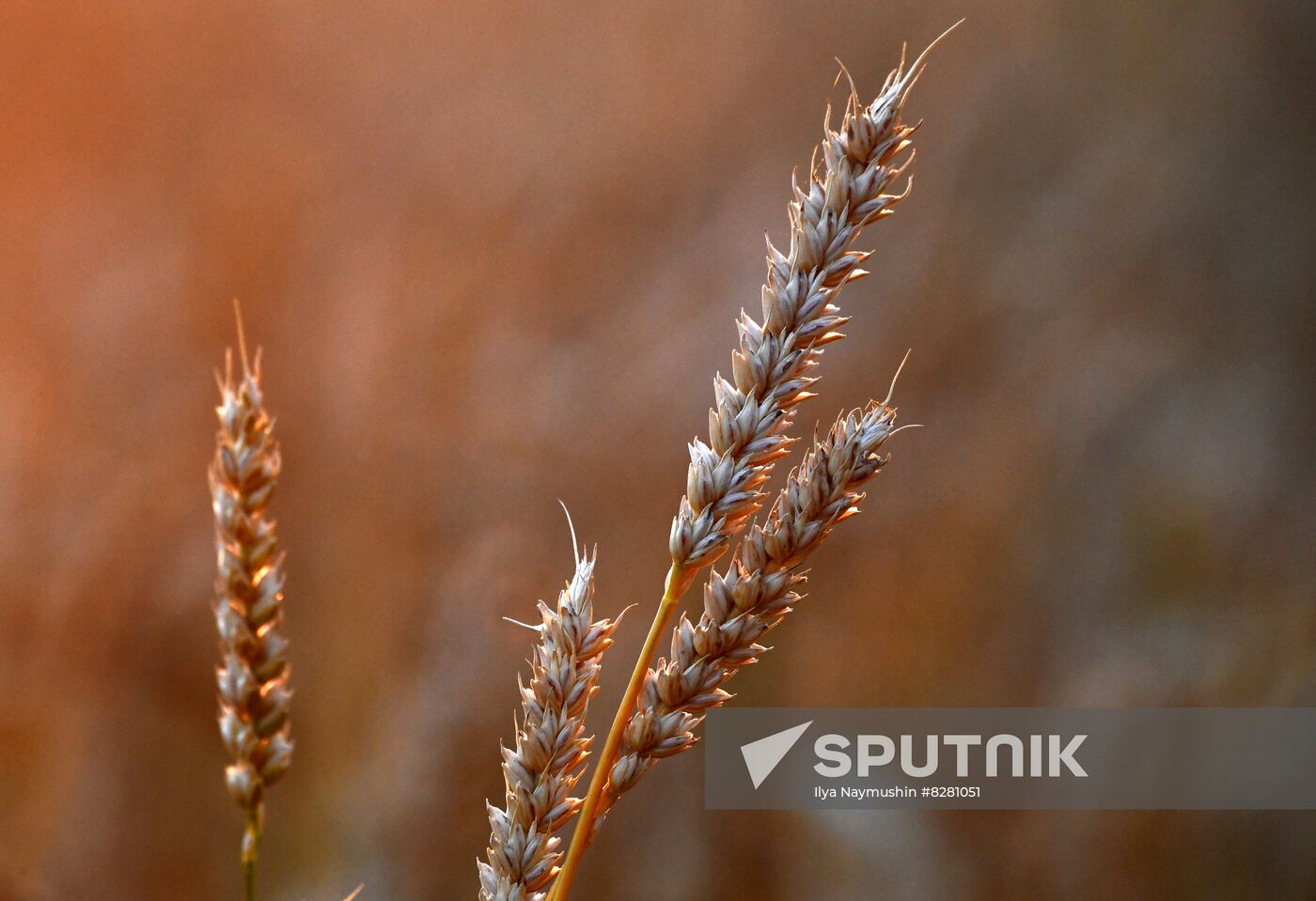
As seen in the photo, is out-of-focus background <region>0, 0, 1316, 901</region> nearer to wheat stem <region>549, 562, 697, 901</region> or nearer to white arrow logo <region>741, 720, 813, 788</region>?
white arrow logo <region>741, 720, 813, 788</region>

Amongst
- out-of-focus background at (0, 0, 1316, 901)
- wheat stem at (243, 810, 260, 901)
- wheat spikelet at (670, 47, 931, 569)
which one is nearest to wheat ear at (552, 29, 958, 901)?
wheat spikelet at (670, 47, 931, 569)

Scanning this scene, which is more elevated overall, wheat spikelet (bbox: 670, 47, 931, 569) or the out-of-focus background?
the out-of-focus background

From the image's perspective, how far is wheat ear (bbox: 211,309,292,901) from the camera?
313 millimetres

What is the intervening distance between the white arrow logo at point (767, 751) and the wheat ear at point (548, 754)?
27.8 inches

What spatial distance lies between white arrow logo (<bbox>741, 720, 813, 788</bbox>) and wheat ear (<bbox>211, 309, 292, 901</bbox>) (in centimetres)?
73

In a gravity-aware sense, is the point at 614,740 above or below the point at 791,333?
below

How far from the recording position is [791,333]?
0.30 m

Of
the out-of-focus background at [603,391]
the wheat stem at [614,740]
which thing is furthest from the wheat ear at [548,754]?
the out-of-focus background at [603,391]

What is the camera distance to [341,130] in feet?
3.44

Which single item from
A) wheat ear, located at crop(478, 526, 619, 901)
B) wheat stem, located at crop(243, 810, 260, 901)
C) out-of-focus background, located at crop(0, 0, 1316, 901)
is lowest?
wheat stem, located at crop(243, 810, 260, 901)

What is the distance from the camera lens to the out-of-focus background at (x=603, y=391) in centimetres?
97

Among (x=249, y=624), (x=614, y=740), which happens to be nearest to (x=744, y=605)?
(x=614, y=740)

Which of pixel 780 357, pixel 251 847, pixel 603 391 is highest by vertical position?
pixel 603 391

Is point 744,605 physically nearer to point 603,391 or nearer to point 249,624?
point 249,624
